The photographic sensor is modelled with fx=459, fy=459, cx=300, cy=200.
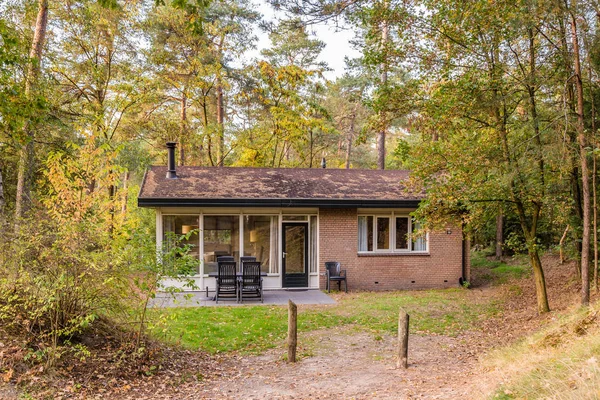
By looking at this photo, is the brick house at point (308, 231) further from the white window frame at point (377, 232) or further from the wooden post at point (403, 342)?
the wooden post at point (403, 342)

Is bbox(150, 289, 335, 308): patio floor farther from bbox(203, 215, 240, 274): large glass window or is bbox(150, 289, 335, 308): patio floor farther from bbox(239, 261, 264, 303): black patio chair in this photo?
bbox(203, 215, 240, 274): large glass window

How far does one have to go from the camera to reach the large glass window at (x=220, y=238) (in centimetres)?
1478

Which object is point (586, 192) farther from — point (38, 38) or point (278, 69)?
point (278, 69)

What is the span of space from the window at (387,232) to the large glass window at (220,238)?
4.16m

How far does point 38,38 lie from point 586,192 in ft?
42.7

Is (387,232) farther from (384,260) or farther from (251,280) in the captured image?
(251,280)

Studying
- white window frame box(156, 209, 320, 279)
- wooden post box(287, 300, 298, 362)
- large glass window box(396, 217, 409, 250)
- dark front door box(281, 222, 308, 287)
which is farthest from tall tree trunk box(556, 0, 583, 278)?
dark front door box(281, 222, 308, 287)

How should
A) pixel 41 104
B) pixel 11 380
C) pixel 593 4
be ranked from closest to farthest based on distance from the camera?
pixel 11 380
pixel 41 104
pixel 593 4

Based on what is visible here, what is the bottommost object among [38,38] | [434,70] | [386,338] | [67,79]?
[386,338]

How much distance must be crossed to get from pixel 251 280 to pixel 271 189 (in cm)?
352

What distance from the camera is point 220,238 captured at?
14906 millimetres

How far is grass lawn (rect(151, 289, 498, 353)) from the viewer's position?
8.66m

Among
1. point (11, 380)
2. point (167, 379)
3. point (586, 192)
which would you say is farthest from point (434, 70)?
point (11, 380)

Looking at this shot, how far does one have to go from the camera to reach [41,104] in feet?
23.7
